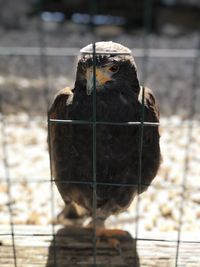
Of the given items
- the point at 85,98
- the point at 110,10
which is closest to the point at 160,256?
the point at 85,98

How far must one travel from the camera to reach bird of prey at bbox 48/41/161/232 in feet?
6.89

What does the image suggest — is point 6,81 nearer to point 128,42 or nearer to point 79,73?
→ point 128,42

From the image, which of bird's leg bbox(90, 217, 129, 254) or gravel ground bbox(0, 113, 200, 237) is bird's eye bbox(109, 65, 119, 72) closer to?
gravel ground bbox(0, 113, 200, 237)

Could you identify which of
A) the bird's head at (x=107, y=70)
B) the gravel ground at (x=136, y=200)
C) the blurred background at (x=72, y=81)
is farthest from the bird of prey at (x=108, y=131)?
the gravel ground at (x=136, y=200)

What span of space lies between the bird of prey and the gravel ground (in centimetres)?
34

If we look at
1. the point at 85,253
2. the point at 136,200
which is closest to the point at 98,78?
the point at 85,253

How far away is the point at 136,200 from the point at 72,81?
8.47ft

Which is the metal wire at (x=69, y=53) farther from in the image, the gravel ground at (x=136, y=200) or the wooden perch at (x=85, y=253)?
the wooden perch at (x=85, y=253)

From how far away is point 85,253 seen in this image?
230 centimetres

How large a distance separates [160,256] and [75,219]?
812 millimetres

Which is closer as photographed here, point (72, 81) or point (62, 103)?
point (62, 103)

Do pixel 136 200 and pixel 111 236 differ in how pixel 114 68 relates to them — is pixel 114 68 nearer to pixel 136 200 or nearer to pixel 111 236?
pixel 111 236

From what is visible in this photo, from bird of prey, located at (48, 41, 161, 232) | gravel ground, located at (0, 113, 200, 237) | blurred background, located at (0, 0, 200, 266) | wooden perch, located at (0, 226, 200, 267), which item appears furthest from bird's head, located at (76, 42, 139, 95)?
wooden perch, located at (0, 226, 200, 267)

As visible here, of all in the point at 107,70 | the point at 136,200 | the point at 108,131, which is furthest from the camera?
the point at 136,200
